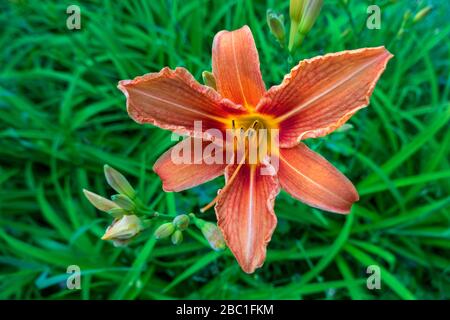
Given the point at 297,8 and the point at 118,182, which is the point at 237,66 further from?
the point at 118,182

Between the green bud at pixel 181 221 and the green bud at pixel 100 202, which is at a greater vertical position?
the green bud at pixel 100 202

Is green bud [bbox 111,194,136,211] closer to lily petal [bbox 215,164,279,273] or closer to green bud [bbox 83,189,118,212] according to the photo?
Result: green bud [bbox 83,189,118,212]

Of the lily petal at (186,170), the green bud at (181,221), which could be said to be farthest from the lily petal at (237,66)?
the green bud at (181,221)

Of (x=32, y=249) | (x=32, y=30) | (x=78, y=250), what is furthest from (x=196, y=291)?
(x=32, y=30)

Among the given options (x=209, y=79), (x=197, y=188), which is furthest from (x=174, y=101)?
(x=197, y=188)

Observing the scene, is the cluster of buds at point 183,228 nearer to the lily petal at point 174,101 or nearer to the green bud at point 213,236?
the green bud at point 213,236
